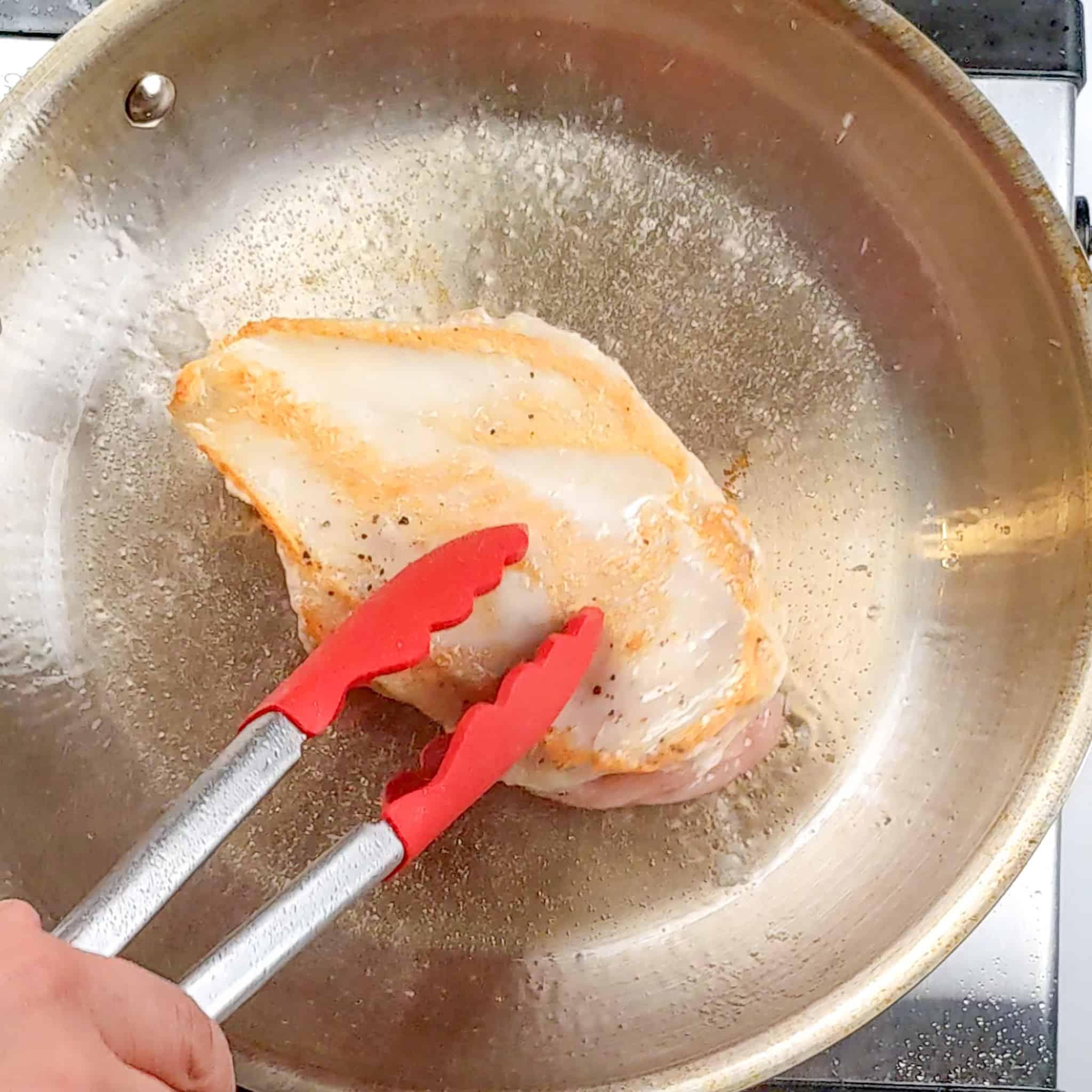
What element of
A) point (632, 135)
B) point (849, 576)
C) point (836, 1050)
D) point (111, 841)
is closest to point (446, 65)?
point (632, 135)

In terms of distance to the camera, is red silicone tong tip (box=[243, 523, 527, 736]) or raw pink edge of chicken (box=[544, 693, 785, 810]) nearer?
red silicone tong tip (box=[243, 523, 527, 736])

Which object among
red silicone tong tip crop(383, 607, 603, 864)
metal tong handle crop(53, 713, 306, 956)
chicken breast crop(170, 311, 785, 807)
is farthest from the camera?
chicken breast crop(170, 311, 785, 807)

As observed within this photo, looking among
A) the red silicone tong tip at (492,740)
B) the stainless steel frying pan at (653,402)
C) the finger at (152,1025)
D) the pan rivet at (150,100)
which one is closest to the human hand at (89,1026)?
the finger at (152,1025)

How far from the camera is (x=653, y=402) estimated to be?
87 cm

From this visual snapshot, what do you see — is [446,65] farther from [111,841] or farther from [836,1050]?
[836,1050]

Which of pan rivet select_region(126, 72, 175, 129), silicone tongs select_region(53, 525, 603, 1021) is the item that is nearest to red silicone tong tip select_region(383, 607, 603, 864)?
silicone tongs select_region(53, 525, 603, 1021)

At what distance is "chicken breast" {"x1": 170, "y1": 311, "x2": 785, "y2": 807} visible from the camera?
728 mm

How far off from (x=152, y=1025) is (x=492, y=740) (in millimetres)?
248

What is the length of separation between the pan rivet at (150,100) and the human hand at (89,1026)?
56 cm

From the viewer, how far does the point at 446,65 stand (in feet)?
2.87

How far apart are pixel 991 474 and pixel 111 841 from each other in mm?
703

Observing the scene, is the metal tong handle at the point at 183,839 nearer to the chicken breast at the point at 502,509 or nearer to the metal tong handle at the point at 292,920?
the metal tong handle at the point at 292,920

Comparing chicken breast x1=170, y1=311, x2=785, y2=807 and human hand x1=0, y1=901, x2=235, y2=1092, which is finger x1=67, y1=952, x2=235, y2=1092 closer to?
human hand x1=0, y1=901, x2=235, y2=1092

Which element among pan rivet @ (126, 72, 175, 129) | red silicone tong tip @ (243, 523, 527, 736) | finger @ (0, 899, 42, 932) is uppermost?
pan rivet @ (126, 72, 175, 129)
